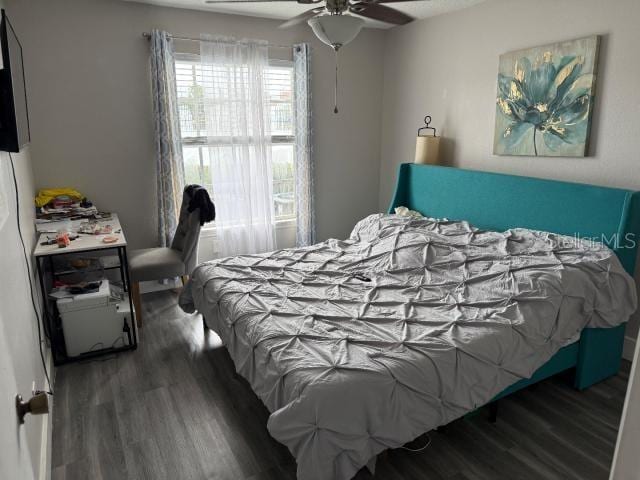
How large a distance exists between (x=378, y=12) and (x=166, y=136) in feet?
7.37

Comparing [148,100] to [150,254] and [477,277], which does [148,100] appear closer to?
[150,254]

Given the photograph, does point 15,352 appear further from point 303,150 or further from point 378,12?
point 303,150

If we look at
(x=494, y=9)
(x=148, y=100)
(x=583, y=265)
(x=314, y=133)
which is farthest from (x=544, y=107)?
(x=148, y=100)

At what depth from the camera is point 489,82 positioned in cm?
362

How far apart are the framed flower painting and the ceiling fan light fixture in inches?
67.4

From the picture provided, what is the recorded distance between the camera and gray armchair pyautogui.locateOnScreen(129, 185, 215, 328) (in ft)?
11.2

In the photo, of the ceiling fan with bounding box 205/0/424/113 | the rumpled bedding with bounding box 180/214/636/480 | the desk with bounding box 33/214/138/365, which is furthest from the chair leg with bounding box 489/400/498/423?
the desk with bounding box 33/214/138/365

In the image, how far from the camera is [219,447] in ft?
6.97

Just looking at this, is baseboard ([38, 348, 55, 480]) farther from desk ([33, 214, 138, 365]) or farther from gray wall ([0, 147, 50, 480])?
desk ([33, 214, 138, 365])

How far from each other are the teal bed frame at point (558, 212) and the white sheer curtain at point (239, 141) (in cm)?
162

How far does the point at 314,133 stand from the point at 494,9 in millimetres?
1974

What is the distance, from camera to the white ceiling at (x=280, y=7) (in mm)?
3623

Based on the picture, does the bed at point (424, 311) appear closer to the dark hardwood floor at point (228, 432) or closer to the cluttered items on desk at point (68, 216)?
the dark hardwood floor at point (228, 432)

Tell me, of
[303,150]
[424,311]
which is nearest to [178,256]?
[303,150]
